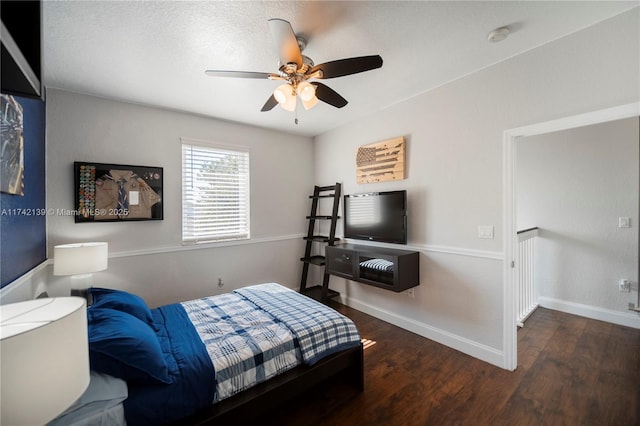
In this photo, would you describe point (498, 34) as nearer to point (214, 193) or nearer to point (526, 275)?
point (526, 275)

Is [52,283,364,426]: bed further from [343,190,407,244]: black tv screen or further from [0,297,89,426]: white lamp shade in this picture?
[343,190,407,244]: black tv screen

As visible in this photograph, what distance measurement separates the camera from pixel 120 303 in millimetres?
1804

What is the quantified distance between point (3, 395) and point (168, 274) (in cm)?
274

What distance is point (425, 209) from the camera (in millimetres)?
2826

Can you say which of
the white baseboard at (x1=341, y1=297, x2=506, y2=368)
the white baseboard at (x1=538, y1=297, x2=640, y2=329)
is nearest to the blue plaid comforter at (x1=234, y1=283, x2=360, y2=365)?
the white baseboard at (x1=341, y1=297, x2=506, y2=368)

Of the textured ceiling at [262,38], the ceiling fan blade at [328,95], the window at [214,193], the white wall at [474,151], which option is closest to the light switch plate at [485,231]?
the white wall at [474,151]

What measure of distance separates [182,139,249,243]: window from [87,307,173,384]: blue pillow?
6.27 ft

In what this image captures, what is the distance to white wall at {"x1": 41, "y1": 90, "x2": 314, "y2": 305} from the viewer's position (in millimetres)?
2526

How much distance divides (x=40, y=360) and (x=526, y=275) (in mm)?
4265

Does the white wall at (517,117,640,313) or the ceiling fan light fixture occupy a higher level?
the ceiling fan light fixture

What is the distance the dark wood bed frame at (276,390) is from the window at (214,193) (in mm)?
2174

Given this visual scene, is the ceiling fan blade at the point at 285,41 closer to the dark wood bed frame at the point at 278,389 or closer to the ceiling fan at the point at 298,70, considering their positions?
the ceiling fan at the point at 298,70

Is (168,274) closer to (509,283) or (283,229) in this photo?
(283,229)

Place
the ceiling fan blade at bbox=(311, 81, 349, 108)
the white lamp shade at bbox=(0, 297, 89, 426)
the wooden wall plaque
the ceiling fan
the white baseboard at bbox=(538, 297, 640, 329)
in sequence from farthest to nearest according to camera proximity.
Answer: the wooden wall plaque → the white baseboard at bbox=(538, 297, 640, 329) → the ceiling fan blade at bbox=(311, 81, 349, 108) → the ceiling fan → the white lamp shade at bbox=(0, 297, 89, 426)
